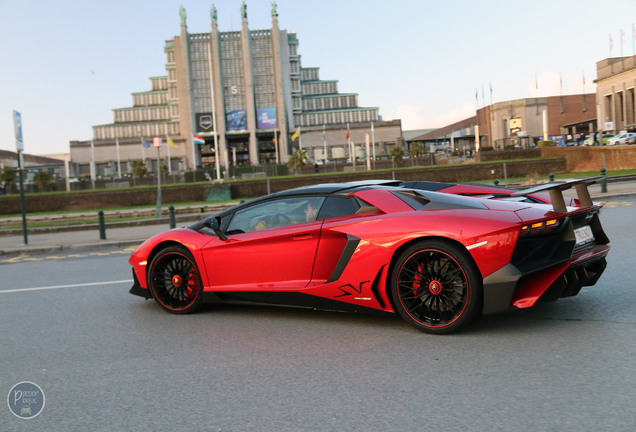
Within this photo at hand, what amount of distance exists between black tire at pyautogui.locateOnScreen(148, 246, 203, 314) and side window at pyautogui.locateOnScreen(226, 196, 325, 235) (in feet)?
1.93

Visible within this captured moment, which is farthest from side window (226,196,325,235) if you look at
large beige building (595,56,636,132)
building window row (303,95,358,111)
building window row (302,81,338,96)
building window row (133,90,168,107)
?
building window row (133,90,168,107)

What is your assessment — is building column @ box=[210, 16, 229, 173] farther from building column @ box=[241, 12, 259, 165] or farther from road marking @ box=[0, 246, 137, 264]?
road marking @ box=[0, 246, 137, 264]

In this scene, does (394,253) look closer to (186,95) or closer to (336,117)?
(186,95)

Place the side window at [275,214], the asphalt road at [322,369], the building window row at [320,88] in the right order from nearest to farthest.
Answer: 1. the asphalt road at [322,369]
2. the side window at [275,214]
3. the building window row at [320,88]

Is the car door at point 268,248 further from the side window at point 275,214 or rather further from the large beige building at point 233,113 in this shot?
the large beige building at point 233,113

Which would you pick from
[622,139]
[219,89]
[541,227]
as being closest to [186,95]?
[219,89]

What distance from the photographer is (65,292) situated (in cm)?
805

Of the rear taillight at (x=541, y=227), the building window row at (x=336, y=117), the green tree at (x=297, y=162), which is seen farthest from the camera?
the building window row at (x=336, y=117)

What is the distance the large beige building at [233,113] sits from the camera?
114 metres

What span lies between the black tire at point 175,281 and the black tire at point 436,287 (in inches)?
86.5

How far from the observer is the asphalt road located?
339 cm

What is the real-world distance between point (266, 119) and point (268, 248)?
111 meters

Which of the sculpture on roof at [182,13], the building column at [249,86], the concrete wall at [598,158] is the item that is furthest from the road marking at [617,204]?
the sculpture on roof at [182,13]

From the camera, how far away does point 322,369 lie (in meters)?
4.28
